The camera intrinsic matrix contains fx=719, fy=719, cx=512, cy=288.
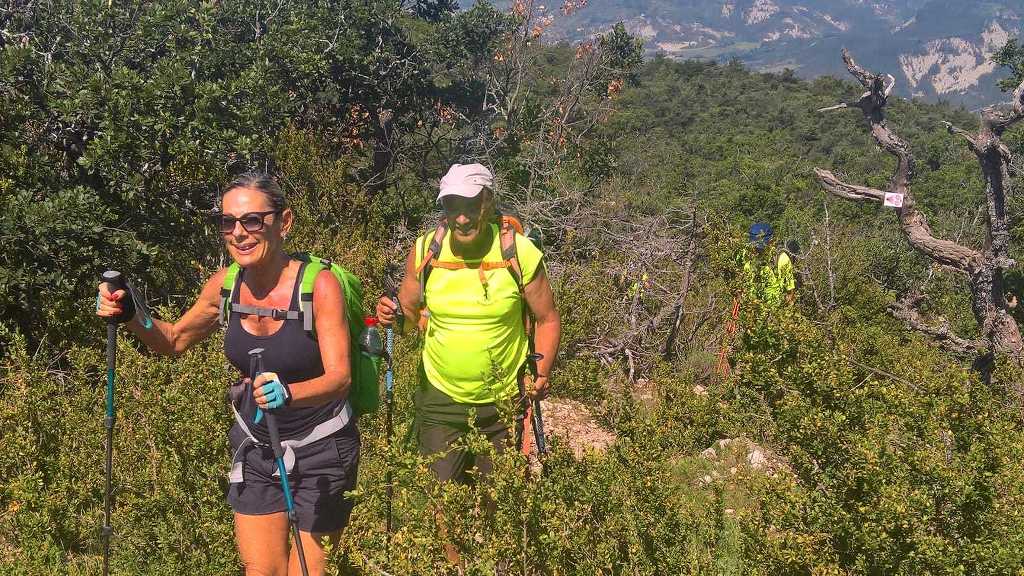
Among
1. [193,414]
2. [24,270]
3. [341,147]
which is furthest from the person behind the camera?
[341,147]

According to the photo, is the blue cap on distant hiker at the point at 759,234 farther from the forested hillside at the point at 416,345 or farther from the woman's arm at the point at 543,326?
the woman's arm at the point at 543,326

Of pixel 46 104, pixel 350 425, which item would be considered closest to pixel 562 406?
pixel 350 425

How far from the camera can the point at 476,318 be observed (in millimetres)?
2725

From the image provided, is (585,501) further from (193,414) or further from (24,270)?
(24,270)

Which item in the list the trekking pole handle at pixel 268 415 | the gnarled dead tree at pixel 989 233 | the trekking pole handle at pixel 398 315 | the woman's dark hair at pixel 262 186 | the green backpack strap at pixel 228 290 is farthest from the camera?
the gnarled dead tree at pixel 989 233

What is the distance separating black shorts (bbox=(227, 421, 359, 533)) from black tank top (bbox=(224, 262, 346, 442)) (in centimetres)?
7

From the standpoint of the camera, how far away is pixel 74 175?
6312mm

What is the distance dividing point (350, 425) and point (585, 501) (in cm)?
89

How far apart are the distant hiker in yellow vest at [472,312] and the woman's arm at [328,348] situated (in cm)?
54

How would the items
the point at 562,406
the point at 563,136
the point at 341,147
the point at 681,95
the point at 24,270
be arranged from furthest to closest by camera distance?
the point at 681,95 → the point at 563,136 → the point at 341,147 → the point at 562,406 → the point at 24,270

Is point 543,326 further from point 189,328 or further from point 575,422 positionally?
point 575,422

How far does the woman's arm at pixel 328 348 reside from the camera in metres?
2.20

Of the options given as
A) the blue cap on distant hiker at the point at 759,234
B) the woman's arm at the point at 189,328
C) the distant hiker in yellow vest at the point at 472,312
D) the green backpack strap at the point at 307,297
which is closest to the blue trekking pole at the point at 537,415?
the distant hiker in yellow vest at the point at 472,312

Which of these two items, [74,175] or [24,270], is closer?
[24,270]
